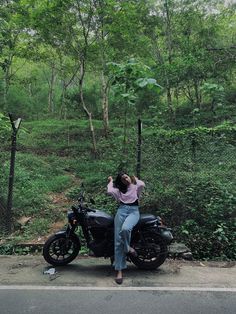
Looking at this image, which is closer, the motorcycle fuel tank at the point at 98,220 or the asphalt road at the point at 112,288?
the asphalt road at the point at 112,288

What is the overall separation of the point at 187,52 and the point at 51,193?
10.1m

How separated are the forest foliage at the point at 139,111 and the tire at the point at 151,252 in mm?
1194

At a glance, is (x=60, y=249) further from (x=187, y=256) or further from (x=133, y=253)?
(x=187, y=256)

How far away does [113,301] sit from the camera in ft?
14.4

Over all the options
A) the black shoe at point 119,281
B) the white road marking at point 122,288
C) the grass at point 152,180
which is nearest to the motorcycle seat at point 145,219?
the black shoe at point 119,281

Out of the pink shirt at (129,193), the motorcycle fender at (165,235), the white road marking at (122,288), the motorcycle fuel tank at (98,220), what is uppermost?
the pink shirt at (129,193)

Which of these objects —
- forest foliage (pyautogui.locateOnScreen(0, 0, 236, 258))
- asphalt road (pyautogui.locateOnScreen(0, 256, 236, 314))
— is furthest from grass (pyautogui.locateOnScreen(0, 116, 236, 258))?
asphalt road (pyautogui.locateOnScreen(0, 256, 236, 314))

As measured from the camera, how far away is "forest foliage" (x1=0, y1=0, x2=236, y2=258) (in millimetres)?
7168

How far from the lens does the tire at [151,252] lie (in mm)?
5473

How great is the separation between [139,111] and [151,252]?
1532cm

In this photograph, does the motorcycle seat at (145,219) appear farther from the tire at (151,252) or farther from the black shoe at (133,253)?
the black shoe at (133,253)

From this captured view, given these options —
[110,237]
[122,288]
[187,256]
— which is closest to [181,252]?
[187,256]

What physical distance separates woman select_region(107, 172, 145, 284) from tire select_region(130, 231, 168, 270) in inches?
5.6

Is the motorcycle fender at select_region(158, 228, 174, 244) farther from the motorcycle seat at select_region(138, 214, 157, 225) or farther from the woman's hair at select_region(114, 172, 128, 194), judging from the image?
the woman's hair at select_region(114, 172, 128, 194)
